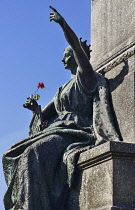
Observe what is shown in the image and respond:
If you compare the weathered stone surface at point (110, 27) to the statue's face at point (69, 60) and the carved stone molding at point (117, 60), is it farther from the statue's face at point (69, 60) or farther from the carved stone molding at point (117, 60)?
the statue's face at point (69, 60)

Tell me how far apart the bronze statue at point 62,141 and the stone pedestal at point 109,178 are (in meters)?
0.31

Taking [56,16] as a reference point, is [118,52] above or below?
below

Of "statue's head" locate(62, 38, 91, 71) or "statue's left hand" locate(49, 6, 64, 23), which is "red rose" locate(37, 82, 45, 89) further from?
"statue's left hand" locate(49, 6, 64, 23)

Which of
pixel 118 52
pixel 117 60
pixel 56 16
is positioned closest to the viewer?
pixel 56 16

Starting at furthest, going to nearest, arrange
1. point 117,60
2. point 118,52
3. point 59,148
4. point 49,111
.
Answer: point 49,111
point 118,52
point 117,60
point 59,148

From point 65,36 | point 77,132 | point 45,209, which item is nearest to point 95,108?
point 77,132

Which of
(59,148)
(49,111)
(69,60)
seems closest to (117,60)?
(69,60)

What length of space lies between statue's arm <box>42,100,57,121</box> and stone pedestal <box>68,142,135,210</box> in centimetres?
180

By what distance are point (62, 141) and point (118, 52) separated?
165 centimetres

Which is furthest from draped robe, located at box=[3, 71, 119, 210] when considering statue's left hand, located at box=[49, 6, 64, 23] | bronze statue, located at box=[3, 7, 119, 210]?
statue's left hand, located at box=[49, 6, 64, 23]

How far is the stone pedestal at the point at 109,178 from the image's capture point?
6.31 m

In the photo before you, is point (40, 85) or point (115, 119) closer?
point (115, 119)

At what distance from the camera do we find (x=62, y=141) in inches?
291

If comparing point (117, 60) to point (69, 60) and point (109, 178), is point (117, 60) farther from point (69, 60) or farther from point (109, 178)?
point (109, 178)
